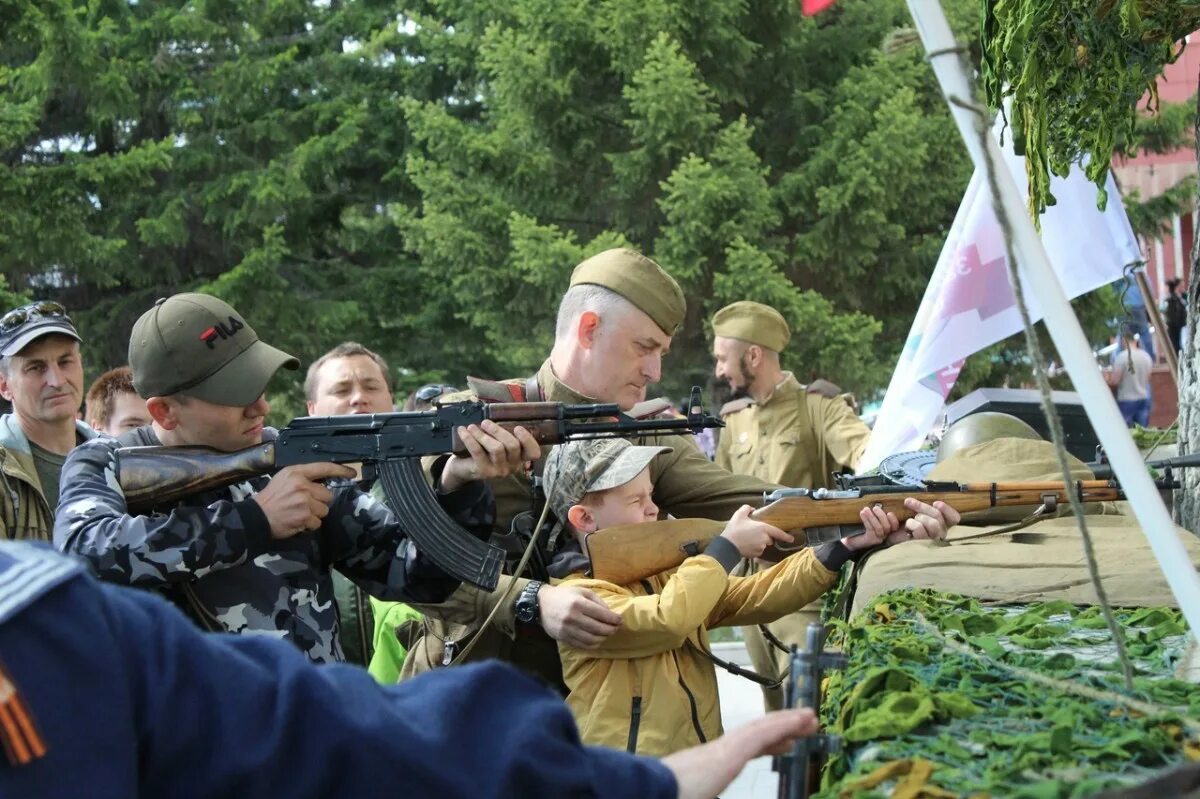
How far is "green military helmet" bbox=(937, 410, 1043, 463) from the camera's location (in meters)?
5.29

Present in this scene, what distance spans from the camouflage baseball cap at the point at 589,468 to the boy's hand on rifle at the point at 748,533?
31 centimetres

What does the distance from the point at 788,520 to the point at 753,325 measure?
11.4ft

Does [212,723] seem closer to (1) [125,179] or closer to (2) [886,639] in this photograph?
(2) [886,639]

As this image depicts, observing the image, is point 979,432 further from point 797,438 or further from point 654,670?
point 797,438

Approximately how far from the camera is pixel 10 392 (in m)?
5.07

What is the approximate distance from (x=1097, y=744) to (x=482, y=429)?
1.88 metres

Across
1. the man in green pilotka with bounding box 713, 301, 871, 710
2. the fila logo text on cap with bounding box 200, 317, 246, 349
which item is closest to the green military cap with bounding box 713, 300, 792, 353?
the man in green pilotka with bounding box 713, 301, 871, 710

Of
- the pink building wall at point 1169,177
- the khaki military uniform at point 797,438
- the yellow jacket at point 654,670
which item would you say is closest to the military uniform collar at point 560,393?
the yellow jacket at point 654,670

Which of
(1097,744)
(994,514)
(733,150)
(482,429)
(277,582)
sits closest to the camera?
(1097,744)

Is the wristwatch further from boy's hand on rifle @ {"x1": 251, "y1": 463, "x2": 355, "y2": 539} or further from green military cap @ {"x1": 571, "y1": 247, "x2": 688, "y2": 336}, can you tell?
green military cap @ {"x1": 571, "y1": 247, "x2": 688, "y2": 336}

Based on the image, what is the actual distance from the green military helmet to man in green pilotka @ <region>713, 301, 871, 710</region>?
196 cm

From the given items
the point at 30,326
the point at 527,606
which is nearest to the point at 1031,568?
the point at 527,606

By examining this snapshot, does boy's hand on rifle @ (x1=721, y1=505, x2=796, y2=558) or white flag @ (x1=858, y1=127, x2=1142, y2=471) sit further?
white flag @ (x1=858, y1=127, x2=1142, y2=471)

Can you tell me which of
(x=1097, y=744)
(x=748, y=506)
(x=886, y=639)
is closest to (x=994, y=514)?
(x=748, y=506)
